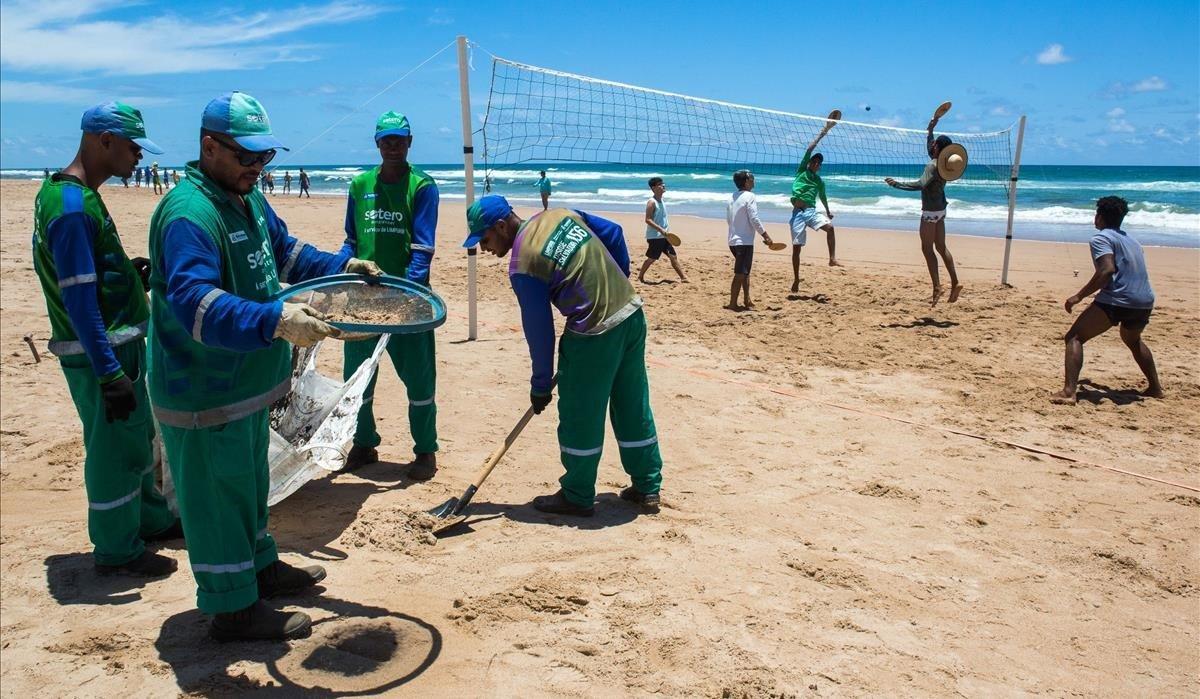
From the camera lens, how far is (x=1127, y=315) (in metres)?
6.09

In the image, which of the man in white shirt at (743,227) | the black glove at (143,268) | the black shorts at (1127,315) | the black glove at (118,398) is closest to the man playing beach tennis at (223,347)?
the black glove at (118,398)

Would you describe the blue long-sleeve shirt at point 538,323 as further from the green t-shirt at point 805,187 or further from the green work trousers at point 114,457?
the green t-shirt at point 805,187

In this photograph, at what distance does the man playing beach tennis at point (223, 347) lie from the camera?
2.47 meters

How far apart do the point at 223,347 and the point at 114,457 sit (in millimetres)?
1445

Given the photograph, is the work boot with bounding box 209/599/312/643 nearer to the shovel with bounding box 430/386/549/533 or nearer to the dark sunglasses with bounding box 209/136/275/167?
the shovel with bounding box 430/386/549/533

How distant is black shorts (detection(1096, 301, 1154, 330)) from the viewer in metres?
6.06

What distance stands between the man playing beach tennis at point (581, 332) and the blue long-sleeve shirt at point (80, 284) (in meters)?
1.56

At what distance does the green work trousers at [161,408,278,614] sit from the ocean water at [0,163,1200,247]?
899 centimetres

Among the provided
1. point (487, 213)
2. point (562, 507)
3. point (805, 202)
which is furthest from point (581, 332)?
point (805, 202)

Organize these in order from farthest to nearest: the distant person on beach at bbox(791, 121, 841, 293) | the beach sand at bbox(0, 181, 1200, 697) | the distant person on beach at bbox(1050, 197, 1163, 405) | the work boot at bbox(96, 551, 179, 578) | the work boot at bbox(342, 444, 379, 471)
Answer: the distant person on beach at bbox(791, 121, 841, 293), the distant person on beach at bbox(1050, 197, 1163, 405), the work boot at bbox(342, 444, 379, 471), the work boot at bbox(96, 551, 179, 578), the beach sand at bbox(0, 181, 1200, 697)

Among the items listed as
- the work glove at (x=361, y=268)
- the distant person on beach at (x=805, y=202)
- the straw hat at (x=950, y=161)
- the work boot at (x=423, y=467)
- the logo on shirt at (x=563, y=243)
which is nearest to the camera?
the work glove at (x=361, y=268)

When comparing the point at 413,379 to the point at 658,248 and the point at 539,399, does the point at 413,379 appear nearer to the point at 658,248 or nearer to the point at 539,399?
the point at 539,399

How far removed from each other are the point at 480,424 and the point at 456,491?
1.13 metres

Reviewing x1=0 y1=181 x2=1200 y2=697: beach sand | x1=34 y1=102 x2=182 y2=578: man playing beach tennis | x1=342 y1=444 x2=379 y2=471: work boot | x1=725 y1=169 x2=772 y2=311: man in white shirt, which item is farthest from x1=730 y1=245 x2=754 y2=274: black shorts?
x1=34 y1=102 x2=182 y2=578: man playing beach tennis
